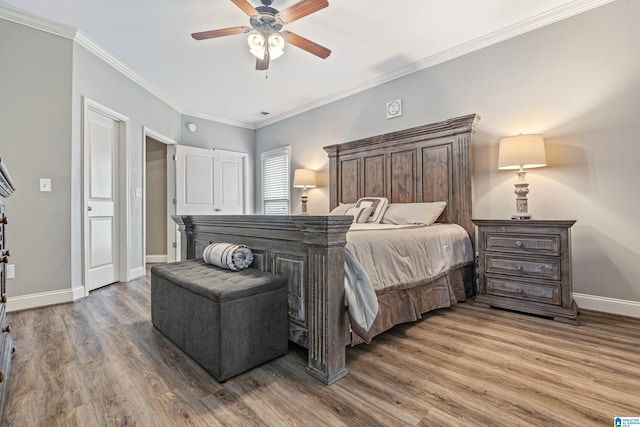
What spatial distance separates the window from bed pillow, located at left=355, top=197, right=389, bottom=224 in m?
2.22

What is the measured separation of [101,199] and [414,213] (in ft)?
11.9

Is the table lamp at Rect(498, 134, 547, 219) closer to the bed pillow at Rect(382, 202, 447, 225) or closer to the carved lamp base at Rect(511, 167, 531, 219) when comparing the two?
the carved lamp base at Rect(511, 167, 531, 219)

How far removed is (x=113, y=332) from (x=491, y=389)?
2.46 meters

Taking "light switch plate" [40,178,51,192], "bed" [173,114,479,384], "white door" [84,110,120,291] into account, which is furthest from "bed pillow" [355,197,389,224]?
"light switch plate" [40,178,51,192]

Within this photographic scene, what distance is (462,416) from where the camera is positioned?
1.27m

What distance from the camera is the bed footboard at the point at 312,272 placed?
153 cm

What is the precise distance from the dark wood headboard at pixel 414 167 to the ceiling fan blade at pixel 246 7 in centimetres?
209

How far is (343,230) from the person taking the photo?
1564 mm

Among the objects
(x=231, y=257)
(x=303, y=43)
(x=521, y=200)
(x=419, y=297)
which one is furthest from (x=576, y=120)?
(x=231, y=257)

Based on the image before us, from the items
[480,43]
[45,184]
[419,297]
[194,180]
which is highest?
[480,43]

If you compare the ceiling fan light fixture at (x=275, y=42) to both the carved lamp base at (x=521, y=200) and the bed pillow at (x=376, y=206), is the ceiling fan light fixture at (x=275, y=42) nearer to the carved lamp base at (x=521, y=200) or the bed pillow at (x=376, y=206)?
the bed pillow at (x=376, y=206)

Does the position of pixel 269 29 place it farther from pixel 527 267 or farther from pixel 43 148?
pixel 527 267

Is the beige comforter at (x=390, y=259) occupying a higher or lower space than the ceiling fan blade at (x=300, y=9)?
lower

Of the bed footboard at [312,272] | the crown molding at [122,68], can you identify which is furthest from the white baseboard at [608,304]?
the crown molding at [122,68]
